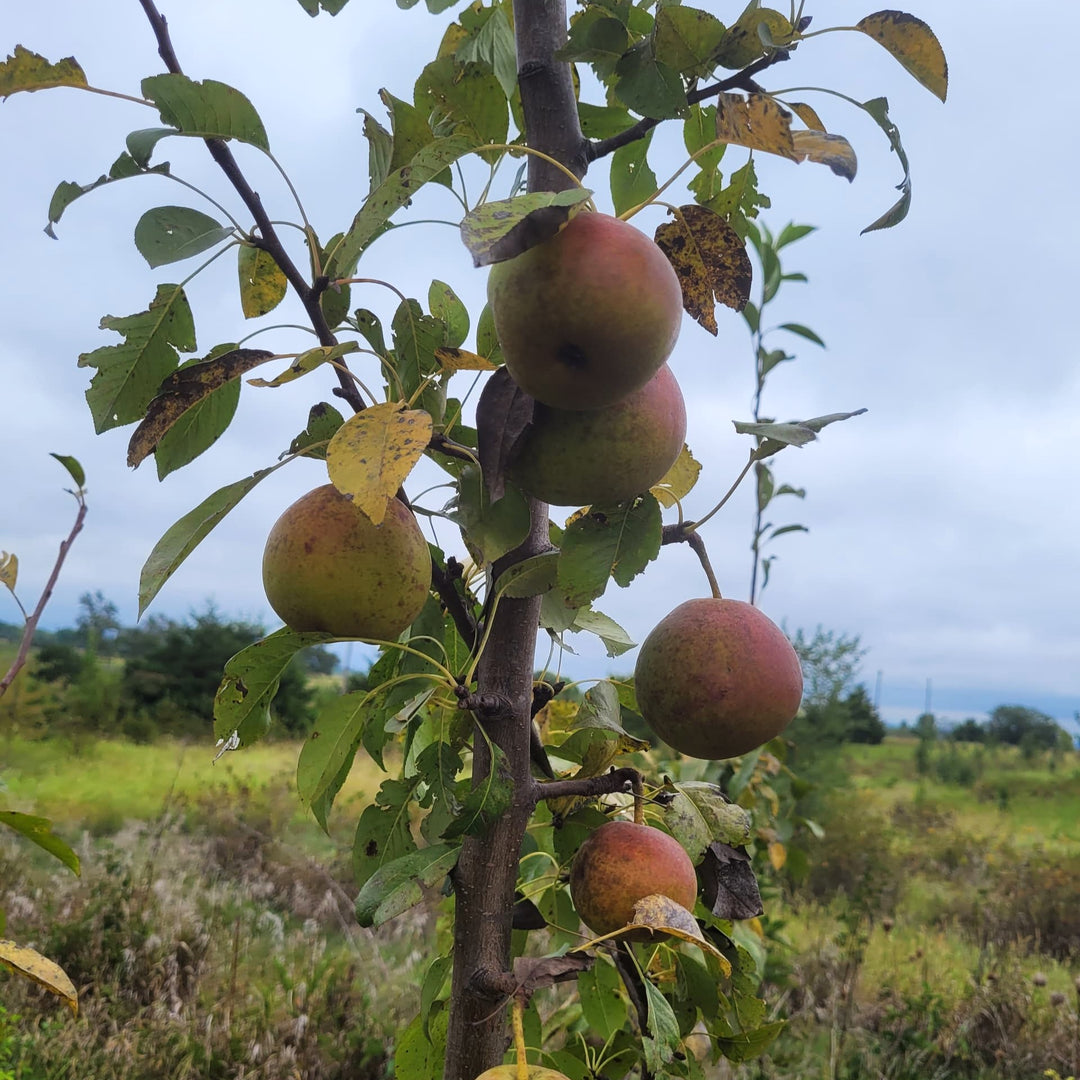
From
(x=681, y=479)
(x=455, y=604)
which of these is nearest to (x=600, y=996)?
(x=455, y=604)

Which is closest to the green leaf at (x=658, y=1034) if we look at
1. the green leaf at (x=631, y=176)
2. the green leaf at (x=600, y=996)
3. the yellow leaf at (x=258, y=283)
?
the green leaf at (x=600, y=996)

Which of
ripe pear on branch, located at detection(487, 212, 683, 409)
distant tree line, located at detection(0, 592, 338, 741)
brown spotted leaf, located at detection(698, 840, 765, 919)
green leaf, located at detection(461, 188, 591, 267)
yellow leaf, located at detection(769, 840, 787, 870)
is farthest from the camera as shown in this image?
distant tree line, located at detection(0, 592, 338, 741)

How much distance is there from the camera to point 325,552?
86 cm

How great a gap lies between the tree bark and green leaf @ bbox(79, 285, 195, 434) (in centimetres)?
44

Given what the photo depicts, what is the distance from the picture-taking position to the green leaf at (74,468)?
4.26ft

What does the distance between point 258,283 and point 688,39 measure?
58cm

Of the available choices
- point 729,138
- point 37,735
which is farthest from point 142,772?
point 729,138

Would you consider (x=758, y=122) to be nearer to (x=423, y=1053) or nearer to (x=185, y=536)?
(x=185, y=536)

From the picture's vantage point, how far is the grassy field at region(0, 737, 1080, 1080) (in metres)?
3.33

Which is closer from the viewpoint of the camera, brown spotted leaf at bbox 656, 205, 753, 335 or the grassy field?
brown spotted leaf at bbox 656, 205, 753, 335

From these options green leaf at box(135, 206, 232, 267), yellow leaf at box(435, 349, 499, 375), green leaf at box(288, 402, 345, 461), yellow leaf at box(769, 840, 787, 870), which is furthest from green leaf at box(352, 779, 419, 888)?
yellow leaf at box(769, 840, 787, 870)

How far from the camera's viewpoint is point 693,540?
3.48ft

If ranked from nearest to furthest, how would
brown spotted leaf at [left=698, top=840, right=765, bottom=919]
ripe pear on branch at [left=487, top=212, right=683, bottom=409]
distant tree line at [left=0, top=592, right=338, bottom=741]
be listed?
1. ripe pear on branch at [left=487, top=212, right=683, bottom=409]
2. brown spotted leaf at [left=698, top=840, right=765, bottom=919]
3. distant tree line at [left=0, top=592, right=338, bottom=741]

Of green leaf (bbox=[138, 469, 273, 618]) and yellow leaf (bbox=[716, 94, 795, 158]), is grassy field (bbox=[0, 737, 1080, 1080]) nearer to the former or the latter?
green leaf (bbox=[138, 469, 273, 618])
